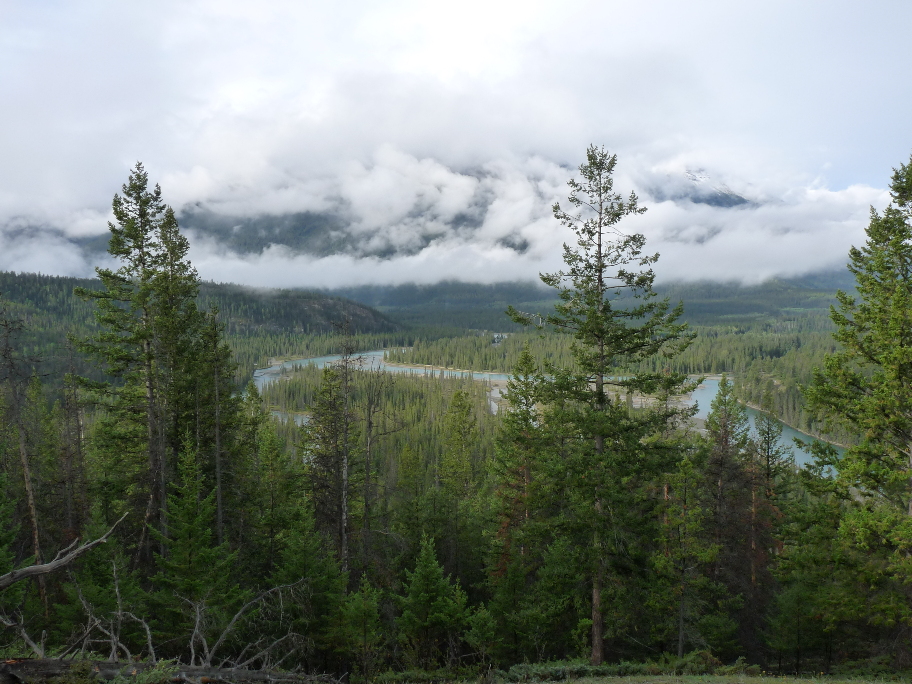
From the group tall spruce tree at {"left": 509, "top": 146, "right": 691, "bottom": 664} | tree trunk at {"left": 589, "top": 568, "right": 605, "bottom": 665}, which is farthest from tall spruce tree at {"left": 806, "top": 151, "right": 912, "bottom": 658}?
tree trunk at {"left": 589, "top": 568, "right": 605, "bottom": 665}

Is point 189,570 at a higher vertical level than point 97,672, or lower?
lower

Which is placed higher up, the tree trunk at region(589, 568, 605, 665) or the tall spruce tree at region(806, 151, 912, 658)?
the tall spruce tree at region(806, 151, 912, 658)

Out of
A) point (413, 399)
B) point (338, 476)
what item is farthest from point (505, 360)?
point (338, 476)

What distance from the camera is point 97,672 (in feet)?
15.1

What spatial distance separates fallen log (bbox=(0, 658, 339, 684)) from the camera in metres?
4.28

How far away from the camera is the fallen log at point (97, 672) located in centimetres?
428

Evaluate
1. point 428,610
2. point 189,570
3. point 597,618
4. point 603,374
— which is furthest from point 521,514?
point 189,570

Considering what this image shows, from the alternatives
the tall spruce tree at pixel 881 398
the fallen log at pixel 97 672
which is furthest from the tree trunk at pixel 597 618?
the fallen log at pixel 97 672

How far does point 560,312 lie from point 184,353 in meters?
15.8

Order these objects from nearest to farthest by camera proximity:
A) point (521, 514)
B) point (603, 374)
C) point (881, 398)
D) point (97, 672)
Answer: point (97, 672)
point (881, 398)
point (603, 374)
point (521, 514)

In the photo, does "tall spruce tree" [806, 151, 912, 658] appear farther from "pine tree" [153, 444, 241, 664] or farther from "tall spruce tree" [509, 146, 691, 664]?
"pine tree" [153, 444, 241, 664]

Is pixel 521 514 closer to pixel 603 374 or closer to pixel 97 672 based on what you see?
pixel 603 374

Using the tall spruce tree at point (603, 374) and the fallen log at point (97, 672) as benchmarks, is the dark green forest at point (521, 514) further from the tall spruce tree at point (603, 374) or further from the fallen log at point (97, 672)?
the fallen log at point (97, 672)

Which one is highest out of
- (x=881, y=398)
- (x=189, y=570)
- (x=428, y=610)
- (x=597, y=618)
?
(x=881, y=398)
